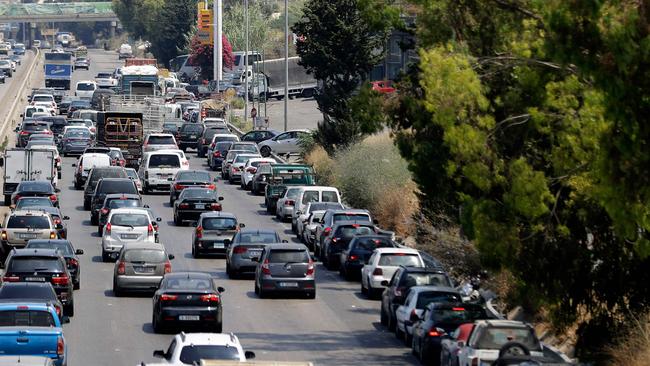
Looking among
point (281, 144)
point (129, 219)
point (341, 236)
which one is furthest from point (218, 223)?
point (281, 144)

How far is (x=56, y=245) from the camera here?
122 feet

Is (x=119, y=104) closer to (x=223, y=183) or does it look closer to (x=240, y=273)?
(x=223, y=183)

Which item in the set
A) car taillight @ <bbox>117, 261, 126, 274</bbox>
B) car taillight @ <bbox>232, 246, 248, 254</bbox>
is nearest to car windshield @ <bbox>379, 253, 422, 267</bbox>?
car taillight @ <bbox>232, 246, 248, 254</bbox>

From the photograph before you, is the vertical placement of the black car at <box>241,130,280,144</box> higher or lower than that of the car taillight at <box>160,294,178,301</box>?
lower

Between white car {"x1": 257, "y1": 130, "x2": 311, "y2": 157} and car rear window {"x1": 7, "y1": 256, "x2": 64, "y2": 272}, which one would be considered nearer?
car rear window {"x1": 7, "y1": 256, "x2": 64, "y2": 272}

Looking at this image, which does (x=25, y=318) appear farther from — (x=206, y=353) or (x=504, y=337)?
(x=504, y=337)

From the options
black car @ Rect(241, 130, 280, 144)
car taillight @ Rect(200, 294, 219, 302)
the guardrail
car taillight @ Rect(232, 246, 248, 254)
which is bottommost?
the guardrail

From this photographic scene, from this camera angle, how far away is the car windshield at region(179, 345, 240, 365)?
76.0 feet

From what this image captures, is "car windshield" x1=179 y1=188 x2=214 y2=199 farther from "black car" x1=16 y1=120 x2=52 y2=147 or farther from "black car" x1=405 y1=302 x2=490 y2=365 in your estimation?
"black car" x1=16 y1=120 x2=52 y2=147

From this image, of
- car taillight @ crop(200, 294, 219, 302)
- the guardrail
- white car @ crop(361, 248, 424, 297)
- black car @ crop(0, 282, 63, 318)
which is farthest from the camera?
the guardrail

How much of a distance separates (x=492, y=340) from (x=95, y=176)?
32400 mm

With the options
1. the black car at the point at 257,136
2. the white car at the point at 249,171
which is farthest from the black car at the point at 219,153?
the white car at the point at 249,171

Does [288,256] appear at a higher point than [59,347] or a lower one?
lower

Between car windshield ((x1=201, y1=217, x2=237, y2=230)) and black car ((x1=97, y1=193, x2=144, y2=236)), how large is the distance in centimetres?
481
